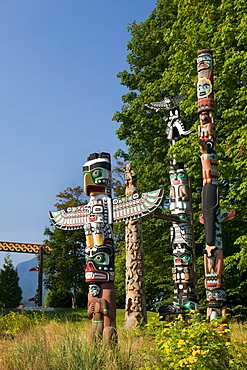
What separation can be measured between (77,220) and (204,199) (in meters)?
2.86

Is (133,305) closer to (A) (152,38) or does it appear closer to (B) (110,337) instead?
(B) (110,337)

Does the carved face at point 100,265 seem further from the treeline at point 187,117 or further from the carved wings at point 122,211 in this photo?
the treeline at point 187,117

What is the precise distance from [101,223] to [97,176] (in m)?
1.06

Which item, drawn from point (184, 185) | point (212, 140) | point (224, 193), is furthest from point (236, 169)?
point (224, 193)

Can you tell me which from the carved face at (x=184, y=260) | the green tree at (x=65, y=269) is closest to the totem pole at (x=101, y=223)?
the carved face at (x=184, y=260)

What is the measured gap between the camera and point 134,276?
42.7 feet

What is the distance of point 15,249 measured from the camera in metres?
31.7

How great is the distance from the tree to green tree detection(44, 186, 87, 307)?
256 cm

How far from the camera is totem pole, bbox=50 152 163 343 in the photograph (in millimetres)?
8047

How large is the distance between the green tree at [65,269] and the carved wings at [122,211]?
2415 centimetres

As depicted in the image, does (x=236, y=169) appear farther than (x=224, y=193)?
No

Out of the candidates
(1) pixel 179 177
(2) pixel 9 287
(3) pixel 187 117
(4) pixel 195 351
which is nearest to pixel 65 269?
(2) pixel 9 287

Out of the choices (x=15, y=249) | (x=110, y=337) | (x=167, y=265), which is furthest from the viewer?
(x=15, y=249)

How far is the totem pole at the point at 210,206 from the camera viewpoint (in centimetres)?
816
